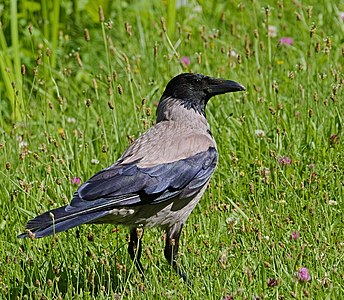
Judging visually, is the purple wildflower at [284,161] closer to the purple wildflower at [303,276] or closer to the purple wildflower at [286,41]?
the purple wildflower at [303,276]

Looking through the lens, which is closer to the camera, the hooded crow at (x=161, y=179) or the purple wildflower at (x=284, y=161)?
the hooded crow at (x=161, y=179)

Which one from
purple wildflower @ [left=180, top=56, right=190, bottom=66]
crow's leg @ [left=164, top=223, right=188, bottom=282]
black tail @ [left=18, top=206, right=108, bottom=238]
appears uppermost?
purple wildflower @ [left=180, top=56, right=190, bottom=66]

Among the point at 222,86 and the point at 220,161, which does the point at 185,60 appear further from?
the point at 222,86

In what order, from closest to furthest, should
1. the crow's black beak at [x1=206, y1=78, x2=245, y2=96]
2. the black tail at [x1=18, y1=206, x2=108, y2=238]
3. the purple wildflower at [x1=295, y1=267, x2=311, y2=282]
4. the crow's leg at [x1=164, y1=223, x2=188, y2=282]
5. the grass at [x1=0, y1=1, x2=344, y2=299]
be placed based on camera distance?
the purple wildflower at [x1=295, y1=267, x2=311, y2=282]
the black tail at [x1=18, y1=206, x2=108, y2=238]
the grass at [x1=0, y1=1, x2=344, y2=299]
the crow's leg at [x1=164, y1=223, x2=188, y2=282]
the crow's black beak at [x1=206, y1=78, x2=245, y2=96]

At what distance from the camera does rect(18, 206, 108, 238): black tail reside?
168 inches

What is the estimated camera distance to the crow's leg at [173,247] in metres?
4.73

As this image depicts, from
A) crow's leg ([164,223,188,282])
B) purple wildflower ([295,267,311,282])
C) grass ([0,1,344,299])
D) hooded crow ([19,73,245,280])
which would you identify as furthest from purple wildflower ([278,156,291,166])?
purple wildflower ([295,267,311,282])

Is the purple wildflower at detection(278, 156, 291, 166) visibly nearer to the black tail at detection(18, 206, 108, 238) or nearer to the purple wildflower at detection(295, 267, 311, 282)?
the black tail at detection(18, 206, 108, 238)

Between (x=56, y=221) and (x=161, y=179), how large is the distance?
0.67 meters

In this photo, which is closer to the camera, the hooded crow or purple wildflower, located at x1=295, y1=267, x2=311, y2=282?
purple wildflower, located at x1=295, y1=267, x2=311, y2=282

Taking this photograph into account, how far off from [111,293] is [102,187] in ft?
1.73

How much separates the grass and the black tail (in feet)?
0.71

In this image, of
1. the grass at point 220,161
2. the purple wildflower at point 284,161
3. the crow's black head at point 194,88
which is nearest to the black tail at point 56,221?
the grass at point 220,161

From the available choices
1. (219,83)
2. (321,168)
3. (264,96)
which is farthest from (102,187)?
(264,96)
